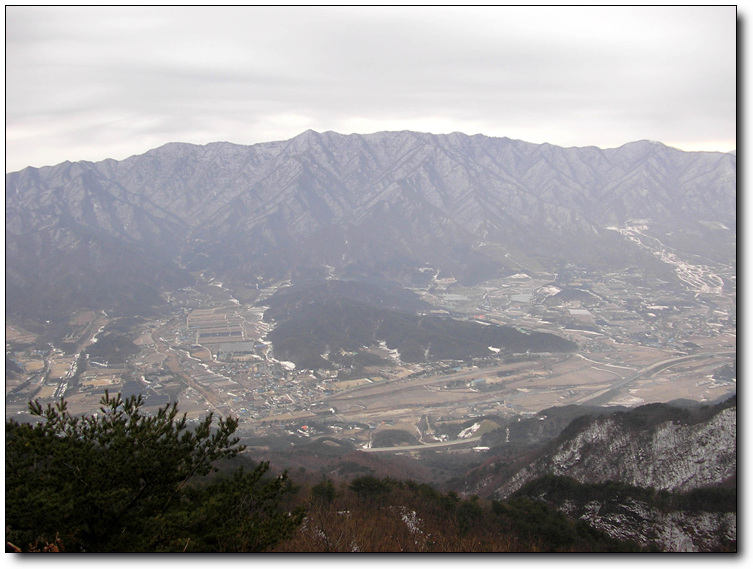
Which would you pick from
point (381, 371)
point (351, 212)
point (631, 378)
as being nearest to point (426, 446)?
point (381, 371)

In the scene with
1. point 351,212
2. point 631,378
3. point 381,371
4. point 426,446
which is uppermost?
point 351,212

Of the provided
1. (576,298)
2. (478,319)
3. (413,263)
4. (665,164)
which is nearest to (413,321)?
(478,319)

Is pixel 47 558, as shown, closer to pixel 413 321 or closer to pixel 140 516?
pixel 140 516

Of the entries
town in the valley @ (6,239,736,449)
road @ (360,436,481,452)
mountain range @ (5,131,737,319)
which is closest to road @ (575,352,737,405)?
town in the valley @ (6,239,736,449)

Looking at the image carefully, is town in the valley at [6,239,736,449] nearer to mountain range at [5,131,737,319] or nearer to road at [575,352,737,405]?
road at [575,352,737,405]

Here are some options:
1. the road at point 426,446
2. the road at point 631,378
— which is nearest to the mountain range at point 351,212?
the road at point 631,378

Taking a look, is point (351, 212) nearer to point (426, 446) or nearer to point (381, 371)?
point (381, 371)

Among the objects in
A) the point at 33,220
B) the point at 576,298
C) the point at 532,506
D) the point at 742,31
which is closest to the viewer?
the point at 742,31

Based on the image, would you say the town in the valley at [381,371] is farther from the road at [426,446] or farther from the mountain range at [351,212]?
the mountain range at [351,212]

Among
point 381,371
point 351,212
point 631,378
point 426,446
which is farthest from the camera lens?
point 351,212
